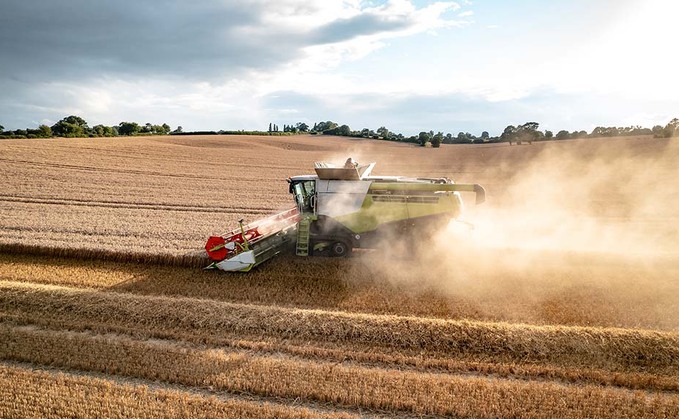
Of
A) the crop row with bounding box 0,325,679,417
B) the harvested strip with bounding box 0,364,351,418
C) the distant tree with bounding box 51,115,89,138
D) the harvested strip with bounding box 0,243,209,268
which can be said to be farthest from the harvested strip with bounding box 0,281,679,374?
the distant tree with bounding box 51,115,89,138

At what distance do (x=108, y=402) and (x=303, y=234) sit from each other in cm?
611

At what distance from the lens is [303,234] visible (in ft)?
36.7

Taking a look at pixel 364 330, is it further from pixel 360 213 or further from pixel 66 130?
pixel 66 130

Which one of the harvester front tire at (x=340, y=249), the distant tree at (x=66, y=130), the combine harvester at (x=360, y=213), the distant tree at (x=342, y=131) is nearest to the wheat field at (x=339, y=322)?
the harvester front tire at (x=340, y=249)

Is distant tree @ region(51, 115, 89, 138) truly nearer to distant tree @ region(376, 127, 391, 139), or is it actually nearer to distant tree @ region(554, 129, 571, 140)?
distant tree @ region(376, 127, 391, 139)

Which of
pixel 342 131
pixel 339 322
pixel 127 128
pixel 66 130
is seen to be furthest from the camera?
pixel 342 131

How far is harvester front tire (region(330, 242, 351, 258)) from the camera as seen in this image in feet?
37.5

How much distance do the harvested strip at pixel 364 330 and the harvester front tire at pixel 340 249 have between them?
10.9 feet

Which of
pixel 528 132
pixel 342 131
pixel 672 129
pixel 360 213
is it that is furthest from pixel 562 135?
pixel 360 213

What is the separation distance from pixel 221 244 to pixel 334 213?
289cm

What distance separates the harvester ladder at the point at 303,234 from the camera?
11180 mm

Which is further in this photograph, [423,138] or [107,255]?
[423,138]

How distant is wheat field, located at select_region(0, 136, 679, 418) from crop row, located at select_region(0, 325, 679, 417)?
28 mm

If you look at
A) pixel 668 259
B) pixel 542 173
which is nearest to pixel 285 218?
pixel 668 259
